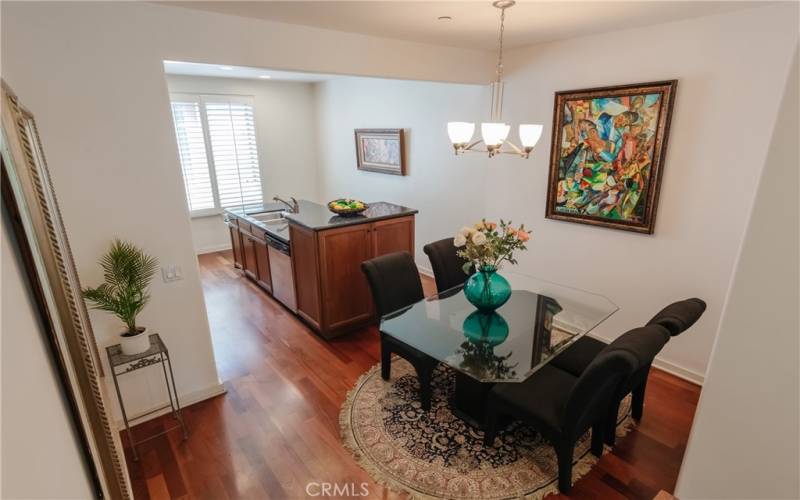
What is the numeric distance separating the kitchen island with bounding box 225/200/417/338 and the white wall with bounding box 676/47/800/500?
2805 mm

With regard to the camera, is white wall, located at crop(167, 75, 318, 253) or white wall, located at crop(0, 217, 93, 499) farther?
white wall, located at crop(167, 75, 318, 253)

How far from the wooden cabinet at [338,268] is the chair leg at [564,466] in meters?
2.17

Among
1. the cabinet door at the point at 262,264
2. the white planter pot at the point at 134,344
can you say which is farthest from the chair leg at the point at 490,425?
the cabinet door at the point at 262,264

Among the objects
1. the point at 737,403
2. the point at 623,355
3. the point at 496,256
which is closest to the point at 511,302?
the point at 496,256

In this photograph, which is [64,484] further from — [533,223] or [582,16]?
[533,223]

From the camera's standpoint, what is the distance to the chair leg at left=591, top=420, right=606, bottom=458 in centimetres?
224

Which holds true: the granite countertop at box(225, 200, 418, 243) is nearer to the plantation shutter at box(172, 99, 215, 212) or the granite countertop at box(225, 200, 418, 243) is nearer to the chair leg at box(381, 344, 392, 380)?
the chair leg at box(381, 344, 392, 380)

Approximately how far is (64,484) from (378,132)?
16.6 ft

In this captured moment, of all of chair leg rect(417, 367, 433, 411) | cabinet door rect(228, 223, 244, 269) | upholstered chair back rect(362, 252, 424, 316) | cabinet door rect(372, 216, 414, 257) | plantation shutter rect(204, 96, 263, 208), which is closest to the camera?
chair leg rect(417, 367, 433, 411)

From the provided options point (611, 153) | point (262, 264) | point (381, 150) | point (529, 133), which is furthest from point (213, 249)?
point (611, 153)

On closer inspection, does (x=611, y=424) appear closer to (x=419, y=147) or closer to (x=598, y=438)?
(x=598, y=438)

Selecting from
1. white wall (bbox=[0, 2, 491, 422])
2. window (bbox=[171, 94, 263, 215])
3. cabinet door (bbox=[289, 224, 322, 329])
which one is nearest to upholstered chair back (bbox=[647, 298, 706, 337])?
cabinet door (bbox=[289, 224, 322, 329])

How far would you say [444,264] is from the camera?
3.19m
